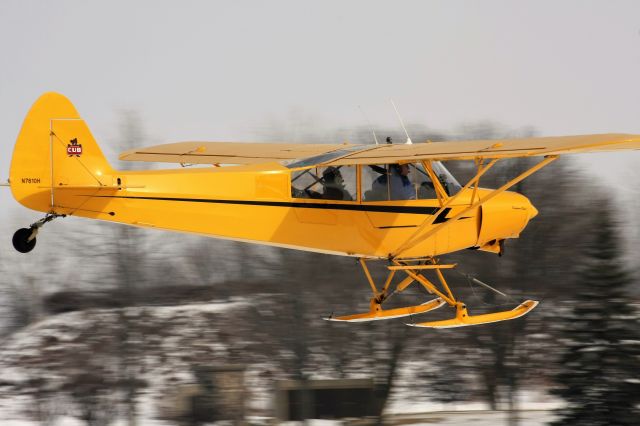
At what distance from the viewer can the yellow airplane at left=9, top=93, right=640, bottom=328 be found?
39.2 ft

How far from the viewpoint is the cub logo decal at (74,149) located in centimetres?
1205

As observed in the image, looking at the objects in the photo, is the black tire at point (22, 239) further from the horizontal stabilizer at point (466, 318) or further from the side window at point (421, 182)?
the horizontal stabilizer at point (466, 318)

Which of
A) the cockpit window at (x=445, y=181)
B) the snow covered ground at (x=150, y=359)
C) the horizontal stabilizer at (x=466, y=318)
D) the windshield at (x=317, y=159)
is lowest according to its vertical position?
the snow covered ground at (x=150, y=359)

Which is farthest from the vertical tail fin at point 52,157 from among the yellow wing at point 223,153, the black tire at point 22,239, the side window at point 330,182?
the yellow wing at point 223,153

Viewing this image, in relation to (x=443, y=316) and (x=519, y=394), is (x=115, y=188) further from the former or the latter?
(x=519, y=394)

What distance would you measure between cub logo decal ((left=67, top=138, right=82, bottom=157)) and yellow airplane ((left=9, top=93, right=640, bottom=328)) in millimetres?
12

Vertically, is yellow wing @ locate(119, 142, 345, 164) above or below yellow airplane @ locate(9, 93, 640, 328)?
above

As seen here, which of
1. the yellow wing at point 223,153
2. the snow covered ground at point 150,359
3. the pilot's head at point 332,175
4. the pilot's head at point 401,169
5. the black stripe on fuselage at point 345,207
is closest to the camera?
the black stripe on fuselage at point 345,207

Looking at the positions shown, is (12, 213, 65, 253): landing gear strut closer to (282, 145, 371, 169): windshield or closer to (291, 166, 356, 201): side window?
(282, 145, 371, 169): windshield

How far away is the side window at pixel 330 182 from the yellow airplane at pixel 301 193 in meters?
0.01

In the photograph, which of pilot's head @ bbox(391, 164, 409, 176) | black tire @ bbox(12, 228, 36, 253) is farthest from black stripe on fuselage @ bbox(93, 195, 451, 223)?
black tire @ bbox(12, 228, 36, 253)

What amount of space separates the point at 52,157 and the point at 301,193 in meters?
3.05

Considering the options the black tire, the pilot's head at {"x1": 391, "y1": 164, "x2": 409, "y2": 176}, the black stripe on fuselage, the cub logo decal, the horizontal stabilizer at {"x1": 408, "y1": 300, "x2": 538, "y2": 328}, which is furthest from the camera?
the horizontal stabilizer at {"x1": 408, "y1": 300, "x2": 538, "y2": 328}

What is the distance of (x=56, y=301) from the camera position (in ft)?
116
